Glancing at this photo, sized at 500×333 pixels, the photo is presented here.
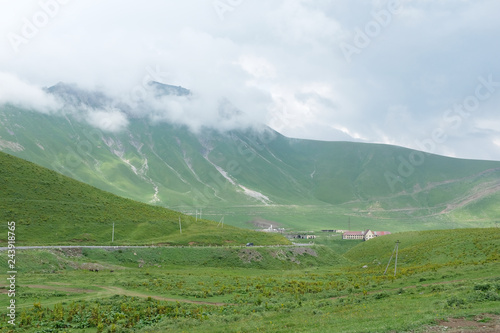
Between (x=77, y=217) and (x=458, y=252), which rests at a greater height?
(x=77, y=217)

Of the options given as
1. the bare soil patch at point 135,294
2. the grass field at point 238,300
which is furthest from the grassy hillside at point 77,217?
the bare soil patch at point 135,294

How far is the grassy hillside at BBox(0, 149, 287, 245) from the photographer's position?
286 feet

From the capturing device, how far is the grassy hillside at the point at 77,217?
87125mm

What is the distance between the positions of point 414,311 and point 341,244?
150 m

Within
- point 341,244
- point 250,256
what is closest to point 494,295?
point 250,256

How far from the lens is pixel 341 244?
170375 millimetres

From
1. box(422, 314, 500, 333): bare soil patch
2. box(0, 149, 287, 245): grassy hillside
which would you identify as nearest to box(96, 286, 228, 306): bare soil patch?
box(422, 314, 500, 333): bare soil patch

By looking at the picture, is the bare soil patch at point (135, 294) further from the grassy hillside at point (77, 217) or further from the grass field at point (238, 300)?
the grassy hillside at point (77, 217)

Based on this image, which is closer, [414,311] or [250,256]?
[414,311]

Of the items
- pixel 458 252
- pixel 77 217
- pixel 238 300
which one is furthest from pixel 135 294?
pixel 77 217

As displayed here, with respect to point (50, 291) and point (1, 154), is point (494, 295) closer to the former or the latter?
point (50, 291)

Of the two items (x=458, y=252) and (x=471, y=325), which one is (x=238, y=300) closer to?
(x=471, y=325)

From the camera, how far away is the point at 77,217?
96.4m

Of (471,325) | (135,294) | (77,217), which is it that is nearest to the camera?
(471,325)
